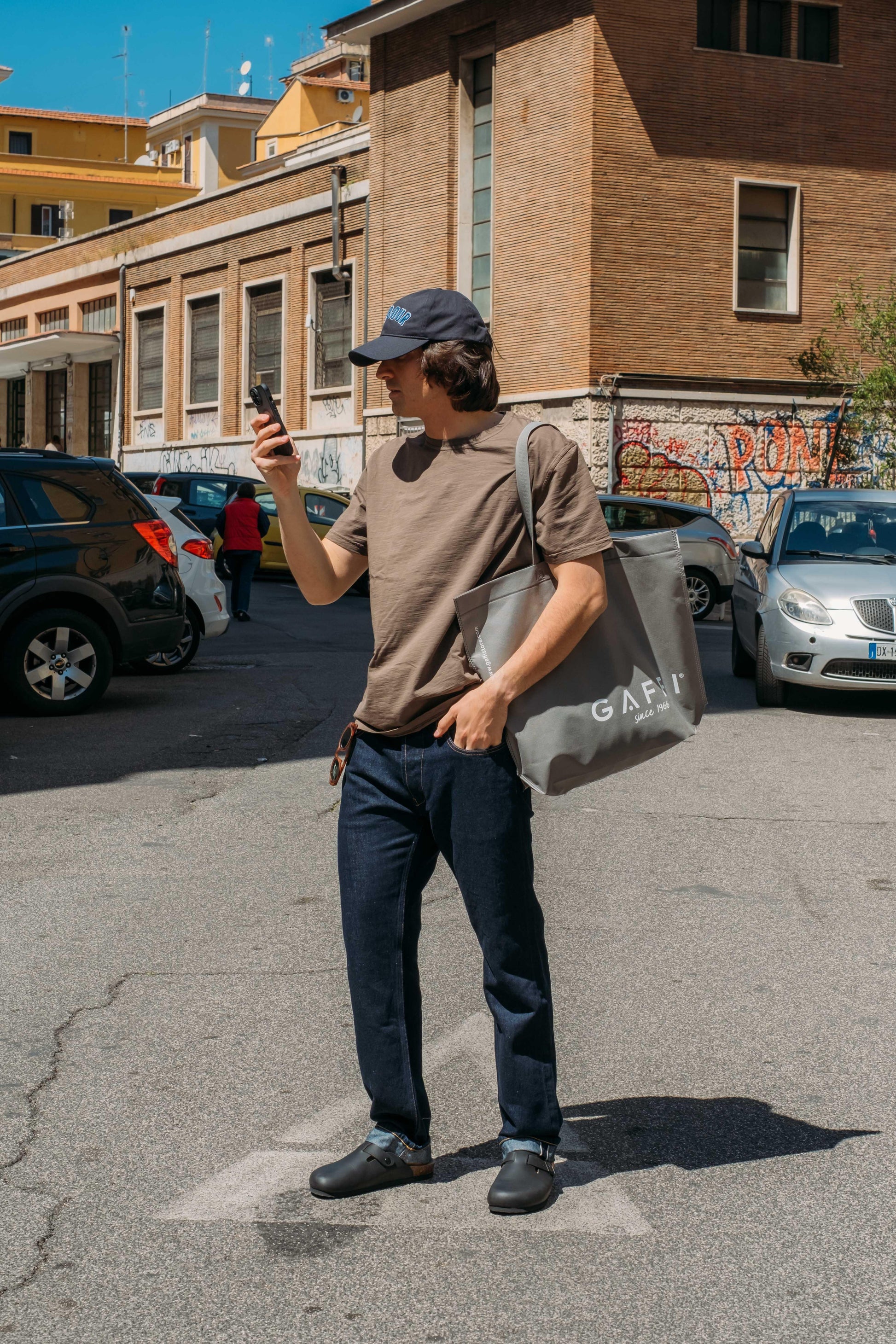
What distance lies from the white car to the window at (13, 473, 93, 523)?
229 cm

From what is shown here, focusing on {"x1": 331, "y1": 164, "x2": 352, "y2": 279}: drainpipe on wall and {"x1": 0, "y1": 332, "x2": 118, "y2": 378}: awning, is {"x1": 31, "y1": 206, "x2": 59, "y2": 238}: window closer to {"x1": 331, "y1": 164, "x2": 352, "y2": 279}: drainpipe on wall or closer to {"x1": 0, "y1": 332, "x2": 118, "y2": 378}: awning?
{"x1": 0, "y1": 332, "x2": 118, "y2": 378}: awning

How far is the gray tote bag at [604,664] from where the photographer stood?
324cm

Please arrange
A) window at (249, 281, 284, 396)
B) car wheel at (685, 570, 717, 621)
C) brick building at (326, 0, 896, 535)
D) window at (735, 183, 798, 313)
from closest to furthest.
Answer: car wheel at (685, 570, 717, 621) → brick building at (326, 0, 896, 535) → window at (735, 183, 798, 313) → window at (249, 281, 284, 396)

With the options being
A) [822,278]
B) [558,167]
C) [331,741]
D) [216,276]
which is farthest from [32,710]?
[216,276]

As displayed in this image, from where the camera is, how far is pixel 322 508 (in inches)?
1013

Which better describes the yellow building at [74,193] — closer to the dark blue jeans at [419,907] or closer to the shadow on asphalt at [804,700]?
the shadow on asphalt at [804,700]

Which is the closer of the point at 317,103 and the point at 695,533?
the point at 695,533

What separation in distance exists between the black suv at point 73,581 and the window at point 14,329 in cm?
4076

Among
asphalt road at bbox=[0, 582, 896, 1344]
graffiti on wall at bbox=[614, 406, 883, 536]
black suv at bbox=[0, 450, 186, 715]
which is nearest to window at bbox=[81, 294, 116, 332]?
graffiti on wall at bbox=[614, 406, 883, 536]

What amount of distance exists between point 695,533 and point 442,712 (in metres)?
18.0

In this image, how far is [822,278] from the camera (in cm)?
2861

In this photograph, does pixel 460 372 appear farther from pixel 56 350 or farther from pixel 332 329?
pixel 56 350

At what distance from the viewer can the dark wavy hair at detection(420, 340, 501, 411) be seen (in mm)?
3287

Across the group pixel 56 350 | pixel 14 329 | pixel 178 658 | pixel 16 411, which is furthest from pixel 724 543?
pixel 14 329
